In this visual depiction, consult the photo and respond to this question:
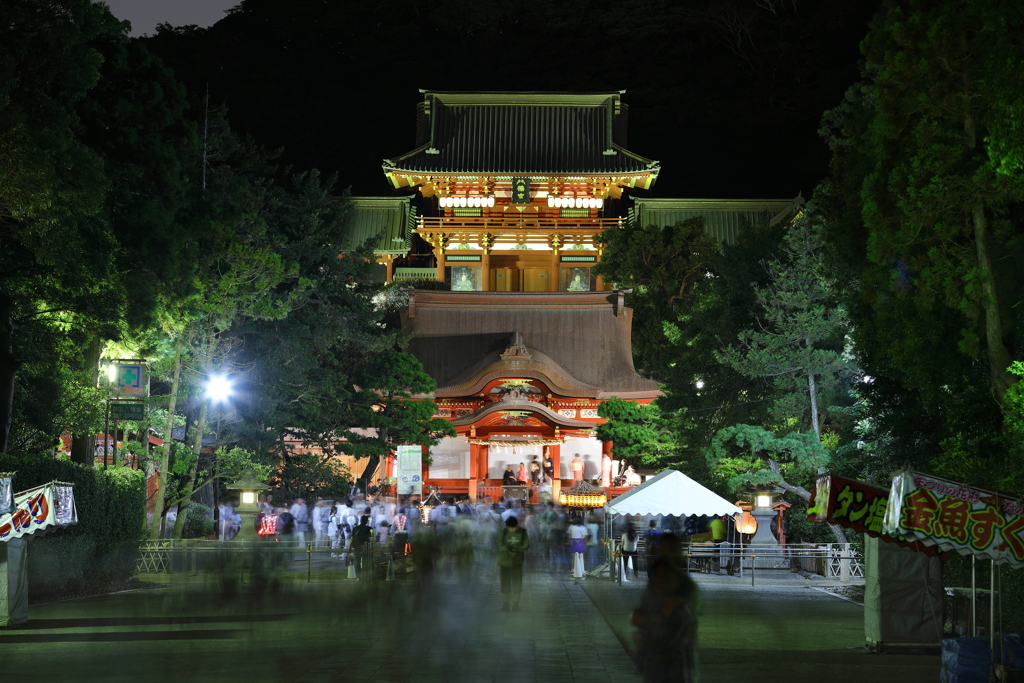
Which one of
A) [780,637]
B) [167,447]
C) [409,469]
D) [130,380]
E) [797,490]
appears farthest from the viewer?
[409,469]

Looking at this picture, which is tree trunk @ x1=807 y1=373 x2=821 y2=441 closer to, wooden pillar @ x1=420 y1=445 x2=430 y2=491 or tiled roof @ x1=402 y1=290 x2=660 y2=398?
wooden pillar @ x1=420 y1=445 x2=430 y2=491

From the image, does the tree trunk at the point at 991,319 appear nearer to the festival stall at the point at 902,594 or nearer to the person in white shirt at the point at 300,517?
the festival stall at the point at 902,594

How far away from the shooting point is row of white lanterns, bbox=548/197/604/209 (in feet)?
154

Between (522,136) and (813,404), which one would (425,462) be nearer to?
(813,404)

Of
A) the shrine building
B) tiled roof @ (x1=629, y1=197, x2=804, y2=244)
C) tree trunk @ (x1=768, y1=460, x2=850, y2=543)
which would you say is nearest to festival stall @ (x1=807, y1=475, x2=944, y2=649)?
tree trunk @ (x1=768, y1=460, x2=850, y2=543)

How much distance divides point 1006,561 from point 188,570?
50.3 feet

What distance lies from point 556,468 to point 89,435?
19277 mm

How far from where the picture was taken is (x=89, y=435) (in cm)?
1923

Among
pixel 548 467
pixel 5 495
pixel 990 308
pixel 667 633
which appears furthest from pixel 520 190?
pixel 667 633

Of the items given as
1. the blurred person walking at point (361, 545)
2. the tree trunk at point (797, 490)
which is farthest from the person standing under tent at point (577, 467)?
the blurred person walking at point (361, 545)

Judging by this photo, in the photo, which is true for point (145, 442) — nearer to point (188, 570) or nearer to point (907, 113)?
point (188, 570)

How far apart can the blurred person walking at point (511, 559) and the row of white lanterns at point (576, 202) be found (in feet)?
110

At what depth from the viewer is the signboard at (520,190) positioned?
151 ft

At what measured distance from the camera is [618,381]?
122 feet
